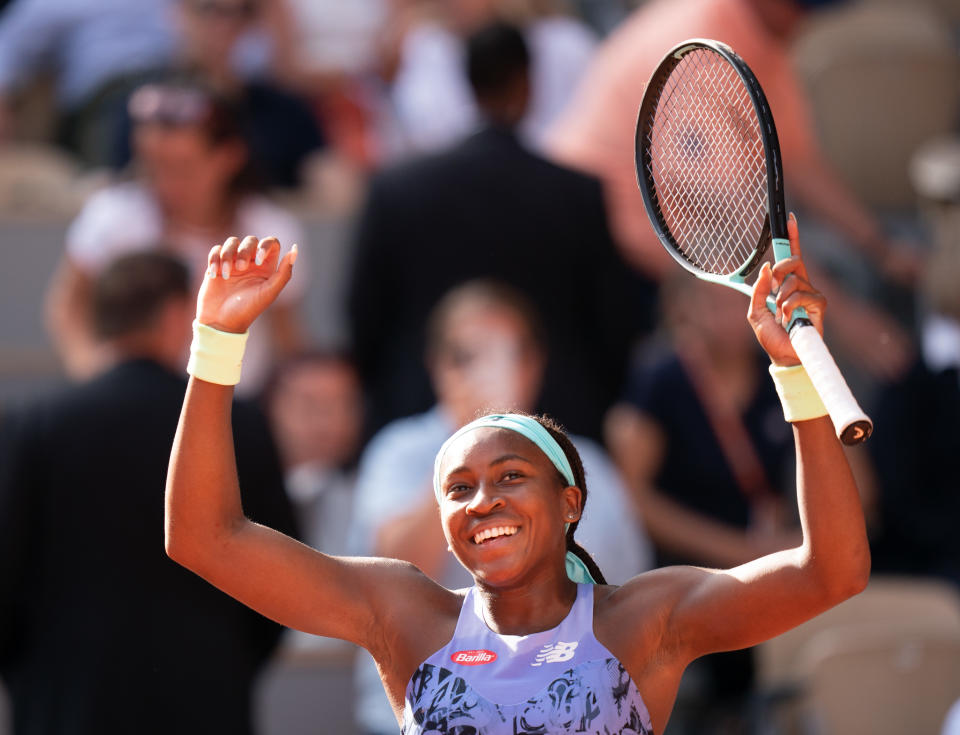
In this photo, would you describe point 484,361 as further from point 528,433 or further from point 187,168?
point 528,433

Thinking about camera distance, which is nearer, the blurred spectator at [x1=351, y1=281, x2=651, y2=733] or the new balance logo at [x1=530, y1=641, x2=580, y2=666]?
the new balance logo at [x1=530, y1=641, x2=580, y2=666]

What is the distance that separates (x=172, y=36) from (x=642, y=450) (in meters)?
2.79

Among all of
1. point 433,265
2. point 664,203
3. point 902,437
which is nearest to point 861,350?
point 902,437

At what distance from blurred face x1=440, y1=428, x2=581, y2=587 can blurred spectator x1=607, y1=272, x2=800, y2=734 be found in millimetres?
2696

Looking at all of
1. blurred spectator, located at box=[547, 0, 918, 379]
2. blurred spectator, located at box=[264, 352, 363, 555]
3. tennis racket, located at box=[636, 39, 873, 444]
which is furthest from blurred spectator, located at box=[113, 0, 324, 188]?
tennis racket, located at box=[636, 39, 873, 444]

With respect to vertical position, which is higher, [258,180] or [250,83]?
[250,83]

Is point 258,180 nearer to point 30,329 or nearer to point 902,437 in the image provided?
point 30,329

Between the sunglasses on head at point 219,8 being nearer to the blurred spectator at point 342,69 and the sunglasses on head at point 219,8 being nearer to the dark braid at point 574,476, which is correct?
the blurred spectator at point 342,69

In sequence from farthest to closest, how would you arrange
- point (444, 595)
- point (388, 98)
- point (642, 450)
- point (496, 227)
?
point (388, 98) → point (642, 450) → point (496, 227) → point (444, 595)

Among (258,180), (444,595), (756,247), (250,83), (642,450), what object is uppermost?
(250,83)

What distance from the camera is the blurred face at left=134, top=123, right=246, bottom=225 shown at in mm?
5031

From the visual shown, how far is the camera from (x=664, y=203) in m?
2.63

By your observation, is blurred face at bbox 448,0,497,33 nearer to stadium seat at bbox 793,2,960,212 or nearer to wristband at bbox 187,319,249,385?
stadium seat at bbox 793,2,960,212

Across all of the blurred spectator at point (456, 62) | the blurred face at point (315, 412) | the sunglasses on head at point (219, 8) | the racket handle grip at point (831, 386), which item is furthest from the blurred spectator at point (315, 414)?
the racket handle grip at point (831, 386)
